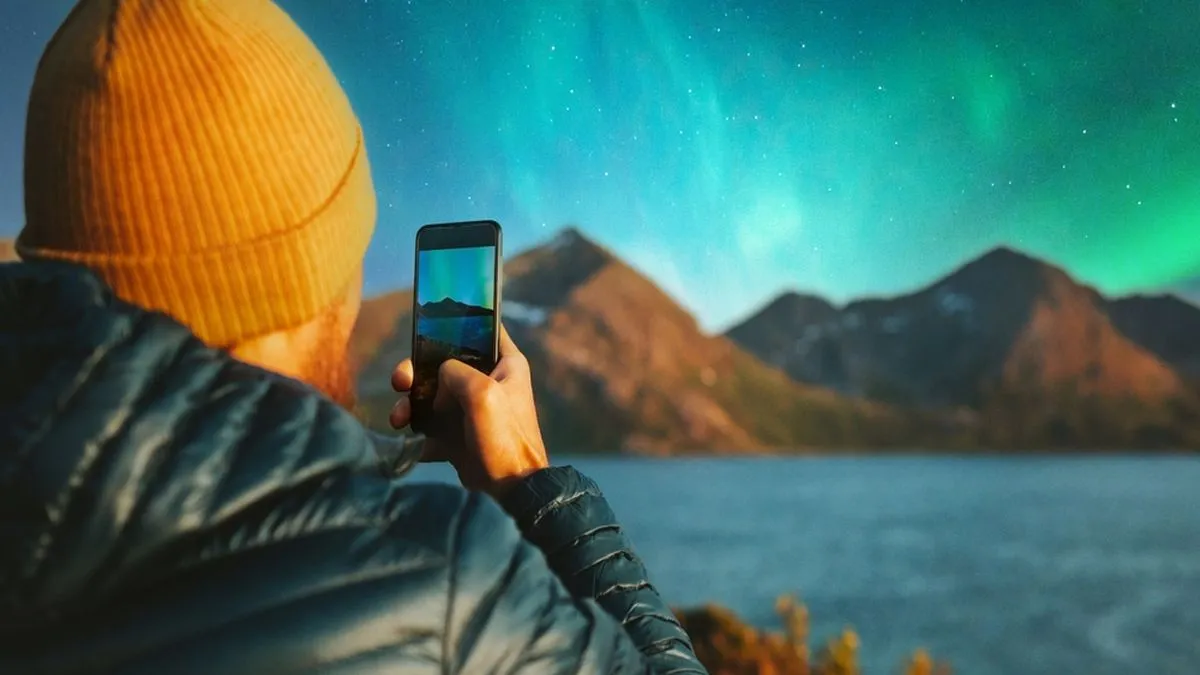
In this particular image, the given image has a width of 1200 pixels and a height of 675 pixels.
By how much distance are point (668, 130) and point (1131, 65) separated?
520 inches

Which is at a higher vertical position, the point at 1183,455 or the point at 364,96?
the point at 364,96

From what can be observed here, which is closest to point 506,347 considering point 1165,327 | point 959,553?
point 959,553

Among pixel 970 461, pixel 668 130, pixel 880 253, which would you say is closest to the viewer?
pixel 668 130

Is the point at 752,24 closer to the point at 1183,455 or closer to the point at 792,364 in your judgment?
the point at 792,364

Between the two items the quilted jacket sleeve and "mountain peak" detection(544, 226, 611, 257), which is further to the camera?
"mountain peak" detection(544, 226, 611, 257)

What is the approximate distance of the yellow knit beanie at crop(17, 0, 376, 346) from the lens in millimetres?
636

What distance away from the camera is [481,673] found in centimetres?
51

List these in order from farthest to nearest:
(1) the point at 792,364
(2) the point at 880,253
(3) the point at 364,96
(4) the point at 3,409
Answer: (1) the point at 792,364 < (2) the point at 880,253 < (3) the point at 364,96 < (4) the point at 3,409

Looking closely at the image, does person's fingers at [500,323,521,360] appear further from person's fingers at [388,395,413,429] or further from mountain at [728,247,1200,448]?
mountain at [728,247,1200,448]

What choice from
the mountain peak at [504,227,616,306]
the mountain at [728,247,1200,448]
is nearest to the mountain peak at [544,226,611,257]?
the mountain peak at [504,227,616,306]

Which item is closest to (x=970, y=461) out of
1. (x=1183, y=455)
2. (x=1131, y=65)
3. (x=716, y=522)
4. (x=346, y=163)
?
(x=1183, y=455)

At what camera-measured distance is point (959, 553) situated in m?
42.0

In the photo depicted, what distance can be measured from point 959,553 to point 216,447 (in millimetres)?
44499

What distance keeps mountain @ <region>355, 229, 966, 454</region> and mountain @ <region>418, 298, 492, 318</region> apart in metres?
35.4
